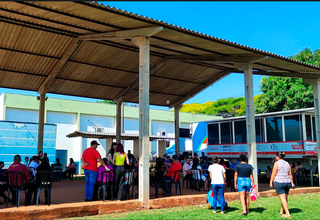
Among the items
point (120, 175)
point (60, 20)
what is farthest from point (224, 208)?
point (60, 20)

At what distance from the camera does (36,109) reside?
94.4ft

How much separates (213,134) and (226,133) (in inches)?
41.2

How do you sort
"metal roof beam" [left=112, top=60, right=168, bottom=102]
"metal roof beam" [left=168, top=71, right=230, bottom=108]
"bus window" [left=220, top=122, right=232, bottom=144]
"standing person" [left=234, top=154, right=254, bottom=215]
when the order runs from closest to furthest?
"standing person" [left=234, top=154, right=254, bottom=215], "metal roof beam" [left=112, top=60, right=168, bottom=102], "metal roof beam" [left=168, top=71, right=230, bottom=108], "bus window" [left=220, top=122, right=232, bottom=144]

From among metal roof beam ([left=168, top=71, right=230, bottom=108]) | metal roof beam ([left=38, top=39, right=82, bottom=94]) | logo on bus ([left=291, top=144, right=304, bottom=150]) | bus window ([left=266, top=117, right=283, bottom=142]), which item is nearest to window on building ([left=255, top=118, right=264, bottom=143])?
bus window ([left=266, top=117, right=283, bottom=142])

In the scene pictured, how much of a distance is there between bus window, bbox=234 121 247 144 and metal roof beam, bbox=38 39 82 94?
31.1 feet

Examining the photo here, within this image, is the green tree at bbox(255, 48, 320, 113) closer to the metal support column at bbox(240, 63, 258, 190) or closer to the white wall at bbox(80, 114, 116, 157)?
the metal support column at bbox(240, 63, 258, 190)

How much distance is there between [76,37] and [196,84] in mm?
7911

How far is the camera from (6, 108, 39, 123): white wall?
27547 millimetres

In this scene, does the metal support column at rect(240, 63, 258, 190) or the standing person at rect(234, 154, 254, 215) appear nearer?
the standing person at rect(234, 154, 254, 215)

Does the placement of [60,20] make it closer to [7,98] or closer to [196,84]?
[196,84]

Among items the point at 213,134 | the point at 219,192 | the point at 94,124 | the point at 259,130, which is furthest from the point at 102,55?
the point at 94,124

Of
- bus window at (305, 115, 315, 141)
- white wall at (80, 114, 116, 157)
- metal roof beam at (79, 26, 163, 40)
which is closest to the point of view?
metal roof beam at (79, 26, 163, 40)

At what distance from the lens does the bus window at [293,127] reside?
1443 cm

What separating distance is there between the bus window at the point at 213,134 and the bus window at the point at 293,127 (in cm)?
432
